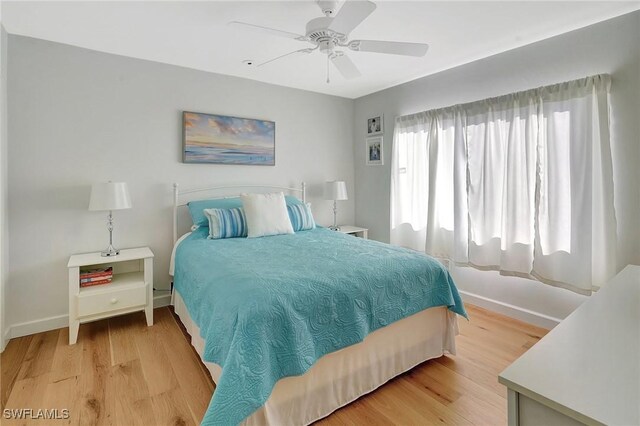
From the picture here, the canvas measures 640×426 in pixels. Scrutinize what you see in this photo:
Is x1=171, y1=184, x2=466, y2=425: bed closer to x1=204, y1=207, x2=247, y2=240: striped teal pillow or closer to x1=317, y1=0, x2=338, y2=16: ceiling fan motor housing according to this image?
x1=204, y1=207, x2=247, y2=240: striped teal pillow

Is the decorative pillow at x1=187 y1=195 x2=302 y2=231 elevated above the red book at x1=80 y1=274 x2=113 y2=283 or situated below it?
above

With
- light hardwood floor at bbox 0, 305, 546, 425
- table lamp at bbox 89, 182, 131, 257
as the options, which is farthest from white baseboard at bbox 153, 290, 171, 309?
table lamp at bbox 89, 182, 131, 257

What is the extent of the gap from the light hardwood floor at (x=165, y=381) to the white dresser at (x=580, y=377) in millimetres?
1025

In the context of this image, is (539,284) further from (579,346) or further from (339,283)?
(579,346)

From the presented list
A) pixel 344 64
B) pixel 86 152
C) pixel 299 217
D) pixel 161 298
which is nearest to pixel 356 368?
pixel 299 217

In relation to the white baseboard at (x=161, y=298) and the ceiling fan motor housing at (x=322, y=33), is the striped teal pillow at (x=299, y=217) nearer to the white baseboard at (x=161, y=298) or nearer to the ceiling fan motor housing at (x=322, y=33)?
the white baseboard at (x=161, y=298)

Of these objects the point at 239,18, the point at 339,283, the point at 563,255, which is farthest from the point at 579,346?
the point at 239,18

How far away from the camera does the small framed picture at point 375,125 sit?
Result: 4.26 metres

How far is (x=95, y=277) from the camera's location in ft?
8.88

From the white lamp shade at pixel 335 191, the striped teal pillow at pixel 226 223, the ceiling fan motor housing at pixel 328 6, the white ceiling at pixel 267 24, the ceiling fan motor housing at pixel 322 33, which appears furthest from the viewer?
the white lamp shade at pixel 335 191

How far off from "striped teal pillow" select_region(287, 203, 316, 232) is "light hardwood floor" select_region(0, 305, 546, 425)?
57.3 inches

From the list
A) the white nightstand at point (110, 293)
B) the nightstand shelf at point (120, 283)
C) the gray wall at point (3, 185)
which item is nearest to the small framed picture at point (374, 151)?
the white nightstand at point (110, 293)

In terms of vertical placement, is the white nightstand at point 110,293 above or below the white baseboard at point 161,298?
above

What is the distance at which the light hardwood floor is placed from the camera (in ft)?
5.82
